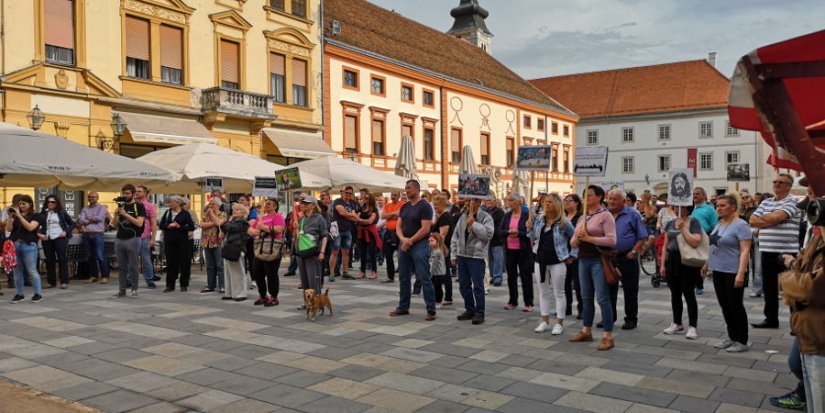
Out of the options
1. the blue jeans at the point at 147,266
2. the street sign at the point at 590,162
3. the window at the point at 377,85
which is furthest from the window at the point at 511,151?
the street sign at the point at 590,162

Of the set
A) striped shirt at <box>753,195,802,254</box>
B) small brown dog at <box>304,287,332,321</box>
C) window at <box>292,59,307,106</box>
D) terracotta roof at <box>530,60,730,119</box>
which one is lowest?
small brown dog at <box>304,287,332,321</box>

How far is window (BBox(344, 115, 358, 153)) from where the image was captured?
3272 cm

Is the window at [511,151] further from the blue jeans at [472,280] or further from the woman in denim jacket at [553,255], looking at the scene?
the woman in denim jacket at [553,255]

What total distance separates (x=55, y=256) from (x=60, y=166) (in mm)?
1932

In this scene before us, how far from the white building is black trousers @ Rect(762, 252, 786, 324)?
173 feet

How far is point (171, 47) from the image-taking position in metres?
24.1

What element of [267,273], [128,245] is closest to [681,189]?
[267,273]

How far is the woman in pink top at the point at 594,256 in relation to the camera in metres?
7.46

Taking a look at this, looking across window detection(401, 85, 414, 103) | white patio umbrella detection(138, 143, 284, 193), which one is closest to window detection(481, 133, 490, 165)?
window detection(401, 85, 414, 103)

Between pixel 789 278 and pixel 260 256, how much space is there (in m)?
8.02

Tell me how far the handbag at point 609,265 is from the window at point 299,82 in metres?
23.5

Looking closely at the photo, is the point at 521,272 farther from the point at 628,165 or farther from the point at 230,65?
the point at 628,165

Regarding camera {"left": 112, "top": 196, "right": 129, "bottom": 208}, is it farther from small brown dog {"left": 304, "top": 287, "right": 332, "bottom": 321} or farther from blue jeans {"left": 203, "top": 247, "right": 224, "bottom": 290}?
small brown dog {"left": 304, "top": 287, "right": 332, "bottom": 321}

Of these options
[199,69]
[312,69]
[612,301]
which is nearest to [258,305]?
[612,301]
